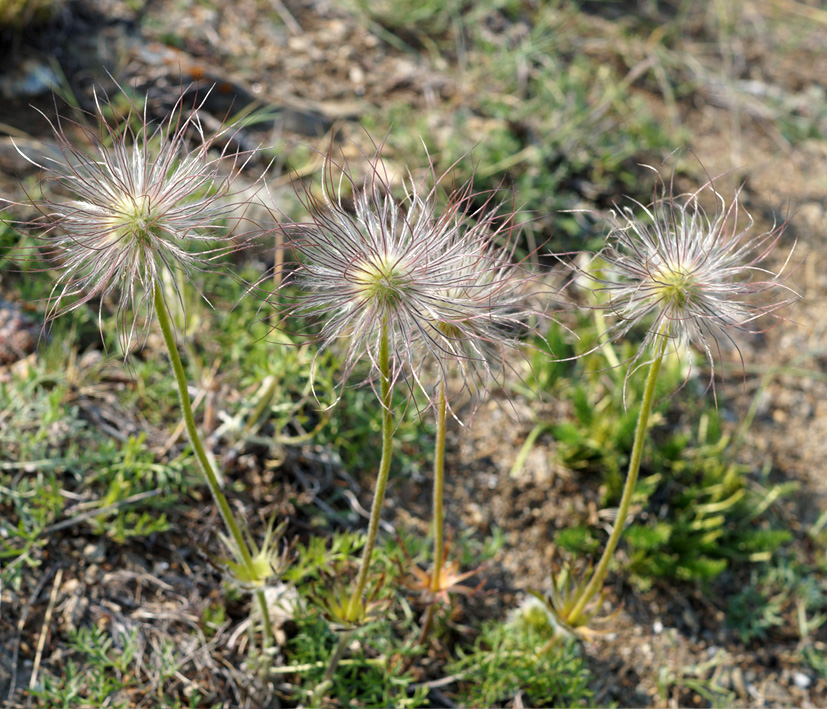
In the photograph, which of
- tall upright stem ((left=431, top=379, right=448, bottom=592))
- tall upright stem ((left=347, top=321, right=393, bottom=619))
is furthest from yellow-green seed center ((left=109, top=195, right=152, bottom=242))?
tall upright stem ((left=431, top=379, right=448, bottom=592))

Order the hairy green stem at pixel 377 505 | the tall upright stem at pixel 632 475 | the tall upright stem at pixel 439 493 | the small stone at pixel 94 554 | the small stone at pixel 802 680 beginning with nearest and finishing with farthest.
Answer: the hairy green stem at pixel 377 505
the tall upright stem at pixel 632 475
the tall upright stem at pixel 439 493
the small stone at pixel 94 554
the small stone at pixel 802 680

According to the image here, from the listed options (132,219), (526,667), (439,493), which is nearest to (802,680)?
(526,667)

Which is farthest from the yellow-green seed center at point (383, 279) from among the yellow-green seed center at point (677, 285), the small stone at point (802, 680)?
the small stone at point (802, 680)

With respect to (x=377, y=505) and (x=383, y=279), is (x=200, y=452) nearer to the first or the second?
(x=377, y=505)

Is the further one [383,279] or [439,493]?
[439,493]

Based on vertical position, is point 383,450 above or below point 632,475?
below

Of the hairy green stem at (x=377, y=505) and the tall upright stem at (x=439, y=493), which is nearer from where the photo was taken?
the hairy green stem at (x=377, y=505)

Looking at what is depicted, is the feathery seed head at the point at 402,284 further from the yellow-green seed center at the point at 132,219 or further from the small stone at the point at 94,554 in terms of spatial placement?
the small stone at the point at 94,554
